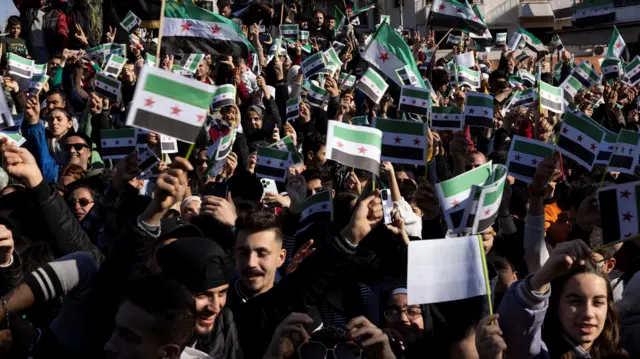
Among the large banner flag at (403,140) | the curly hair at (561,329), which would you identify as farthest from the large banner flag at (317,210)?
the curly hair at (561,329)

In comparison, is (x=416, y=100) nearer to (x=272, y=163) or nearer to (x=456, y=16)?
(x=272, y=163)

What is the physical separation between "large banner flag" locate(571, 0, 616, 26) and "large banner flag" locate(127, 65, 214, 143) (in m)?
35.9

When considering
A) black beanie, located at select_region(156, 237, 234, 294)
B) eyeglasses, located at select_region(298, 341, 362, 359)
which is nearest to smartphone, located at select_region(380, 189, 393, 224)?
black beanie, located at select_region(156, 237, 234, 294)

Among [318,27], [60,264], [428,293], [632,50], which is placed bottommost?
[632,50]

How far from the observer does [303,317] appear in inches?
130

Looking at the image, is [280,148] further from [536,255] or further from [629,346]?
[629,346]

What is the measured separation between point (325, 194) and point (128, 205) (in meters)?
1.29

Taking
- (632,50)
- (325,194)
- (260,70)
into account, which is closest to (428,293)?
(325,194)

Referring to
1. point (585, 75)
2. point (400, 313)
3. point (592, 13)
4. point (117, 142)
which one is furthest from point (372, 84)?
point (592, 13)

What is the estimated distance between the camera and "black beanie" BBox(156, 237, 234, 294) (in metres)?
3.62

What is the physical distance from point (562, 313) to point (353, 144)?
214 cm

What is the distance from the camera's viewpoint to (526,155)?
7207 mm

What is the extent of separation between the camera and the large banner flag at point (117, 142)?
781 centimetres

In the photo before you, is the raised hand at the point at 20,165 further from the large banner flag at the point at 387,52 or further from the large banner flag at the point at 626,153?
the large banner flag at the point at 387,52
